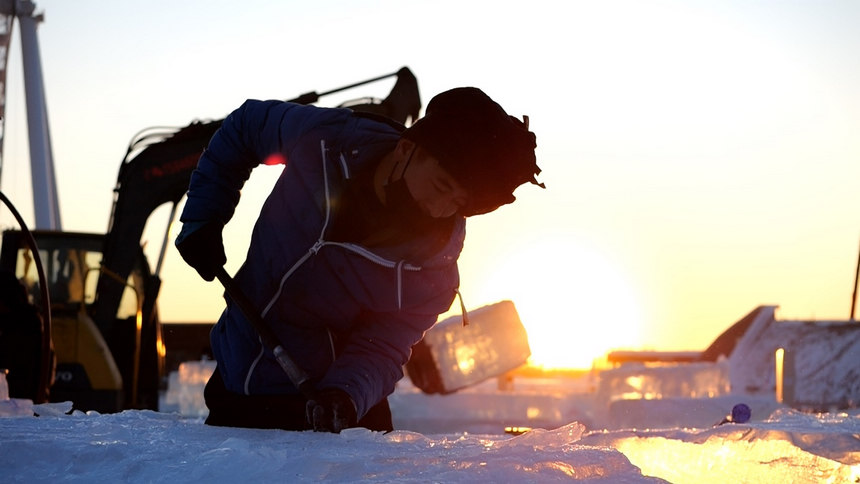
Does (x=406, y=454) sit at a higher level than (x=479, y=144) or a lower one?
lower

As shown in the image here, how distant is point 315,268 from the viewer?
335cm

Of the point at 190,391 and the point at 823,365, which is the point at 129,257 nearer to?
the point at 190,391

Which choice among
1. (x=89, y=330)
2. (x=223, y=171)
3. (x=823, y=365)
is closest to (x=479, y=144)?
(x=223, y=171)

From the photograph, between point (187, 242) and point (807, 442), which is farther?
point (187, 242)

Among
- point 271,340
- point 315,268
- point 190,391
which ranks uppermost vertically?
point 315,268

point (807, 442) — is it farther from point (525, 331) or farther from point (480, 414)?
point (480, 414)

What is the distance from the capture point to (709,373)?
40.5 ft

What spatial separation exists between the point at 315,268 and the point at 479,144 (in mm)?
582

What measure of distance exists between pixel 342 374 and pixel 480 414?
887 centimetres

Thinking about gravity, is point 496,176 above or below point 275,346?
above

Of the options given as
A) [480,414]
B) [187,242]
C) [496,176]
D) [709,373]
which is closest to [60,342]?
[480,414]

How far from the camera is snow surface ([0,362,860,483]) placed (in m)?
2.09

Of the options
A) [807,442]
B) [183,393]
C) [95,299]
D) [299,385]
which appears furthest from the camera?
[183,393]

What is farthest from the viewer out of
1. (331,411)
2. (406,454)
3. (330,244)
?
(330,244)
